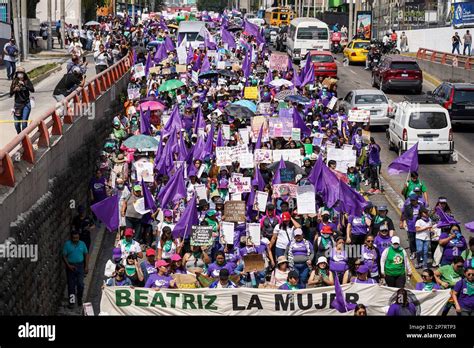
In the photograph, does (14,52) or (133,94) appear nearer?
(133,94)

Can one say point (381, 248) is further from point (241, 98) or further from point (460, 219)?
point (241, 98)

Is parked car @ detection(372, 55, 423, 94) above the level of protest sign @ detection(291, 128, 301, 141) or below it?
below

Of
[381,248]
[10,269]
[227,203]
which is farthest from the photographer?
[227,203]

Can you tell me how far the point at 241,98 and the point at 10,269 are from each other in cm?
1688

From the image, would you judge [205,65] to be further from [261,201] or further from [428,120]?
[261,201]

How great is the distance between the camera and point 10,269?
47.2 ft

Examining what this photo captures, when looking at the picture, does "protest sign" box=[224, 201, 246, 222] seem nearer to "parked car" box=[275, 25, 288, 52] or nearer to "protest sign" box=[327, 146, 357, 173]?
"protest sign" box=[327, 146, 357, 173]

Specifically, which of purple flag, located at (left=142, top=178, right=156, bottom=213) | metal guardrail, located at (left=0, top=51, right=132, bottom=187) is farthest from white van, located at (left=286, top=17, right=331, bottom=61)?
purple flag, located at (left=142, top=178, right=156, bottom=213)

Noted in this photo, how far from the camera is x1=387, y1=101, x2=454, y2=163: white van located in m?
27.9

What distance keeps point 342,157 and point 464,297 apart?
7482 mm

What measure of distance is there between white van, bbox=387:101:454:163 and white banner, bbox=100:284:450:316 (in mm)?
13851

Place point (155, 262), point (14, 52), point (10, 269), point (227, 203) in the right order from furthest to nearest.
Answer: point (14, 52), point (227, 203), point (155, 262), point (10, 269)

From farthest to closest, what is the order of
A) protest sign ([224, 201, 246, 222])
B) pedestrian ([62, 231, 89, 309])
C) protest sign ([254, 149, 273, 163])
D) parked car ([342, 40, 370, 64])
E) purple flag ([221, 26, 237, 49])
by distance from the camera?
1. parked car ([342, 40, 370, 64])
2. purple flag ([221, 26, 237, 49])
3. protest sign ([254, 149, 273, 163])
4. protest sign ([224, 201, 246, 222])
5. pedestrian ([62, 231, 89, 309])
